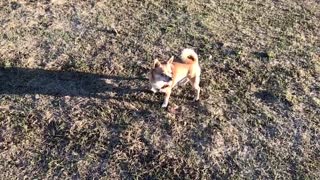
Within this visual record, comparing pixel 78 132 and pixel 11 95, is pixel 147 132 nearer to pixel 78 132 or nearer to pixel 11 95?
pixel 78 132

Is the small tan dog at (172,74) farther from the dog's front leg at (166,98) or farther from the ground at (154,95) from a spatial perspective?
the ground at (154,95)

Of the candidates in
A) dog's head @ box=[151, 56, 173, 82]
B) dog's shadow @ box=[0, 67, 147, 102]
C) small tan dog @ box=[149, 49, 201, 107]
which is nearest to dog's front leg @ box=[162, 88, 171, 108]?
small tan dog @ box=[149, 49, 201, 107]

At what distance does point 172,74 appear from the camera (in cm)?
527

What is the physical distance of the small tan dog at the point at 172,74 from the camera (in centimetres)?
520

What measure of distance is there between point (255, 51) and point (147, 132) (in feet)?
7.65

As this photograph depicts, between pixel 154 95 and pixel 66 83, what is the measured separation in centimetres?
116

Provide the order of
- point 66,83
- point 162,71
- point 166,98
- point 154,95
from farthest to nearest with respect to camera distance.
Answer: point 66,83
point 154,95
point 166,98
point 162,71

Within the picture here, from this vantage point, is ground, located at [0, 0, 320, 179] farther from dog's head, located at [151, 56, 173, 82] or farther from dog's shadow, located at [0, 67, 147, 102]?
dog's head, located at [151, 56, 173, 82]

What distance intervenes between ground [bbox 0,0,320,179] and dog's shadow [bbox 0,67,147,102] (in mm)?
13

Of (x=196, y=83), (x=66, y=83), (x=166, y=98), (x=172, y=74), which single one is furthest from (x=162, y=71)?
(x=66, y=83)

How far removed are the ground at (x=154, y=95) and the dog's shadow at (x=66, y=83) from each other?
13mm

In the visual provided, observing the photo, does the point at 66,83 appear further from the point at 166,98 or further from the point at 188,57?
the point at 188,57

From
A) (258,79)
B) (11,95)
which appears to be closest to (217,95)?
(258,79)

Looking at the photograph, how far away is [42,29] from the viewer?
6734 mm
